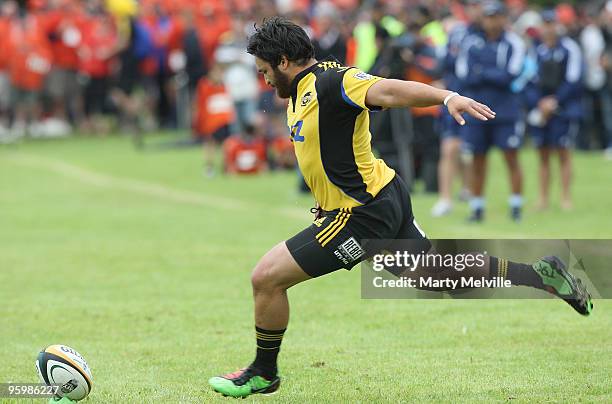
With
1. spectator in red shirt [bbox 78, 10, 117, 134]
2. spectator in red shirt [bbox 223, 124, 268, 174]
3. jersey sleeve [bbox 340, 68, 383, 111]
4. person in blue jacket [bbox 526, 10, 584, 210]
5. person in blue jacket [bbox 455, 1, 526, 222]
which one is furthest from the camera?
spectator in red shirt [bbox 78, 10, 117, 134]

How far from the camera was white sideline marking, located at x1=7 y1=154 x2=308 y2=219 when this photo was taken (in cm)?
1559

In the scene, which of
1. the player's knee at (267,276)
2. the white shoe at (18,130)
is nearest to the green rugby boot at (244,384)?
the player's knee at (267,276)

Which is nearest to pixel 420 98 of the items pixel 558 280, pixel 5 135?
pixel 558 280

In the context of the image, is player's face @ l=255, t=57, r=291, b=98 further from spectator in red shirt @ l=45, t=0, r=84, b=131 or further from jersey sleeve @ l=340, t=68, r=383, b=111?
spectator in red shirt @ l=45, t=0, r=84, b=131

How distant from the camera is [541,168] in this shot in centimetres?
1459

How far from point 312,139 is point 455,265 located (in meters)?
1.14

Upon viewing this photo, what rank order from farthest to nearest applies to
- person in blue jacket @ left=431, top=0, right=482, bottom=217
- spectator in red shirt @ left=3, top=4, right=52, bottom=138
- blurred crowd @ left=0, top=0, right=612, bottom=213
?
spectator in red shirt @ left=3, top=4, right=52, bottom=138
person in blue jacket @ left=431, top=0, right=482, bottom=217
blurred crowd @ left=0, top=0, right=612, bottom=213

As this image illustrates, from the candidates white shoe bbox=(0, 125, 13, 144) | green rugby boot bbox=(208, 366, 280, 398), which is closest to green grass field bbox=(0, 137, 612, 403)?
green rugby boot bbox=(208, 366, 280, 398)

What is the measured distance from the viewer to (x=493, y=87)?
13.4 m

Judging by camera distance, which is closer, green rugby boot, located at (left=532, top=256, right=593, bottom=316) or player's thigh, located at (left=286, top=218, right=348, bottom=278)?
player's thigh, located at (left=286, top=218, right=348, bottom=278)

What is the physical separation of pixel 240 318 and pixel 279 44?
3154mm

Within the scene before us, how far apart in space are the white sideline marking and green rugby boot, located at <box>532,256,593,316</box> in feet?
25.2

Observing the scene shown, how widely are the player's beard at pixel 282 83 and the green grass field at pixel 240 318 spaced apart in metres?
1.73

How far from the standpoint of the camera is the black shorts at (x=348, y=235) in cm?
637
